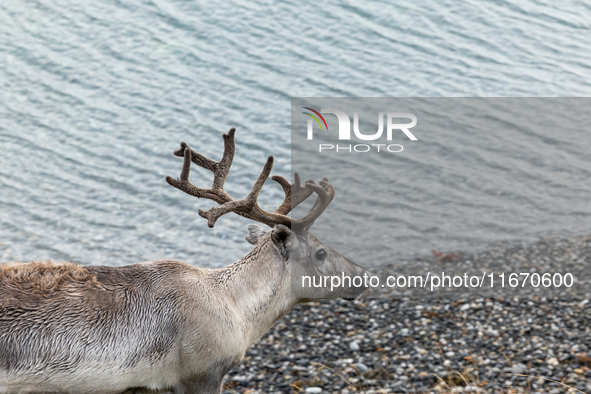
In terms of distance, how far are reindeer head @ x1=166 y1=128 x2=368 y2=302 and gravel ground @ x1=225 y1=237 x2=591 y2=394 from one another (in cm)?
174

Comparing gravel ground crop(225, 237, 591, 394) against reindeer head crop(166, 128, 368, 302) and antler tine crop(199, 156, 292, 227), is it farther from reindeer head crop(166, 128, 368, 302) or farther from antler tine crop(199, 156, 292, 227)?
antler tine crop(199, 156, 292, 227)

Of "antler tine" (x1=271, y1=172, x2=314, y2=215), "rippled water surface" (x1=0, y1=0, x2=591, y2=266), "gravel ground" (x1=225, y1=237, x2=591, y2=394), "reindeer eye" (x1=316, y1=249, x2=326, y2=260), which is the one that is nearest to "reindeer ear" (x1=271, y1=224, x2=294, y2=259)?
"reindeer eye" (x1=316, y1=249, x2=326, y2=260)

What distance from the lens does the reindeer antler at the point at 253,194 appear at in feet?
14.5

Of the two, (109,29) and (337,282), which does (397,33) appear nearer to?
(109,29)

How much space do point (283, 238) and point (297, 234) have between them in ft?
0.55

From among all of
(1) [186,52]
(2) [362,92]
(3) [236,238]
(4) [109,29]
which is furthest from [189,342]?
(4) [109,29]

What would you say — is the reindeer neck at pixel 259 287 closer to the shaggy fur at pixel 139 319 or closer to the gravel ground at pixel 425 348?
the shaggy fur at pixel 139 319

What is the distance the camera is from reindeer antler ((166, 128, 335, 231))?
4.43 metres

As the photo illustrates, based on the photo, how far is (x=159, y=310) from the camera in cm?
405

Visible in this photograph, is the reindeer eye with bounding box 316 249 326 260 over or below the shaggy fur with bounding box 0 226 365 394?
over

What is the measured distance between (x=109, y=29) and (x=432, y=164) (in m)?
Result: 9.83

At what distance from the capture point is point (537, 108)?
12.6m

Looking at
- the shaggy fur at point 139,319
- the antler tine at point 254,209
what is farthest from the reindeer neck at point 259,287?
the antler tine at point 254,209

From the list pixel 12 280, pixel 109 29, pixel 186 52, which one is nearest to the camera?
pixel 12 280
